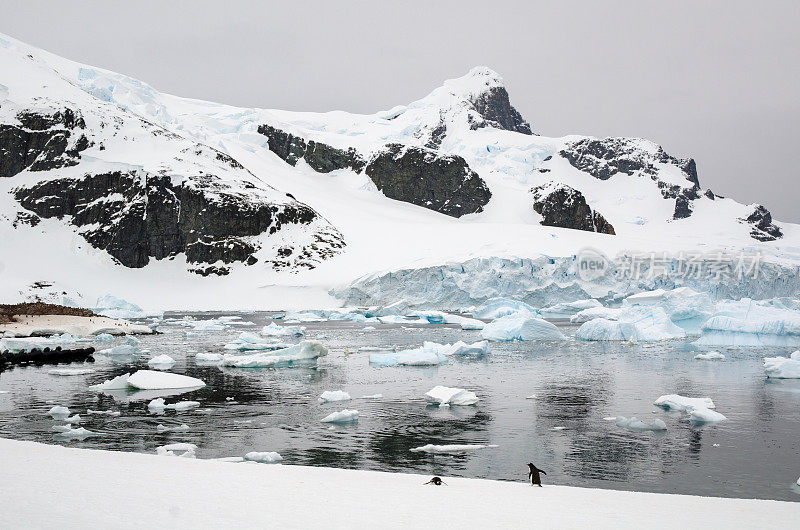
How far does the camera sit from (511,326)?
30.4 meters

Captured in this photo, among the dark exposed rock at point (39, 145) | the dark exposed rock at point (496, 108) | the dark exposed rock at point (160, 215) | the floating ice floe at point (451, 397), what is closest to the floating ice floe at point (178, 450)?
the floating ice floe at point (451, 397)

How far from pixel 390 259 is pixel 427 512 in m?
55.3

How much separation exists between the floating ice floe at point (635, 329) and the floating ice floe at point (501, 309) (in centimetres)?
638

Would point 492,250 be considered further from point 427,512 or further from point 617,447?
point 427,512

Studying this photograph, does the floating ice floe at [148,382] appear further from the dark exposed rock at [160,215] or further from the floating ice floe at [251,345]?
the dark exposed rock at [160,215]

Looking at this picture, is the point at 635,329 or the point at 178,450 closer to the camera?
the point at 178,450

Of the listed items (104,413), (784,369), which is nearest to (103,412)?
(104,413)

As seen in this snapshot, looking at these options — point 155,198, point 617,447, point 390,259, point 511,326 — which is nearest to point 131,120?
point 155,198

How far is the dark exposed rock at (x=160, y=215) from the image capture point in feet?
236

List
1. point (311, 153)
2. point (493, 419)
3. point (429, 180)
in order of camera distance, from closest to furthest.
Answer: point (493, 419), point (429, 180), point (311, 153)

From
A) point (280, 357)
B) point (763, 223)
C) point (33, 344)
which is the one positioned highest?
point (763, 223)

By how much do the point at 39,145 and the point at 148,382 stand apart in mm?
72574

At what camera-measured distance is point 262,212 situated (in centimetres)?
7506

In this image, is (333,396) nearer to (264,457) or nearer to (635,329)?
(264,457)
